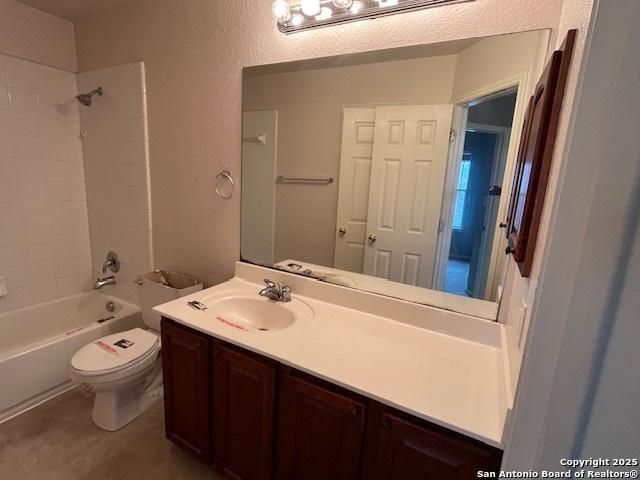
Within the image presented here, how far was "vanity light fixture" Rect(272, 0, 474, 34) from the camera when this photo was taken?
122 centimetres

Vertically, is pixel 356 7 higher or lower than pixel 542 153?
higher

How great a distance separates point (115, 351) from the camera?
1658 millimetres

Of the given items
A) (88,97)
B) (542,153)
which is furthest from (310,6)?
(88,97)

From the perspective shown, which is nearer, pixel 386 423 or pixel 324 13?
pixel 386 423

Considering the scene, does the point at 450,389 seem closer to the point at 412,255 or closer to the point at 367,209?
the point at 412,255

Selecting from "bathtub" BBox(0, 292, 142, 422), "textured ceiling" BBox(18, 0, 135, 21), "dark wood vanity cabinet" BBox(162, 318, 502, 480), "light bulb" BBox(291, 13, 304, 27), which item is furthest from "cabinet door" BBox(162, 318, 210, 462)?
"textured ceiling" BBox(18, 0, 135, 21)

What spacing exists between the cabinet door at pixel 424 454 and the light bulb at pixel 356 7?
1.50m

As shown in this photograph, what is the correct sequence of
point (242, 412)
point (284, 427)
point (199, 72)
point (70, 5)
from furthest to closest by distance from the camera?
1. point (70, 5)
2. point (199, 72)
3. point (242, 412)
4. point (284, 427)

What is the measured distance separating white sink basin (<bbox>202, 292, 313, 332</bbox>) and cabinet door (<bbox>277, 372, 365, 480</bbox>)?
1.33 feet

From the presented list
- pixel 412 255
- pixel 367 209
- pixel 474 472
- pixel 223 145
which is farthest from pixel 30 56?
pixel 474 472

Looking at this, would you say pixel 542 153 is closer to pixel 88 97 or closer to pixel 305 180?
pixel 305 180

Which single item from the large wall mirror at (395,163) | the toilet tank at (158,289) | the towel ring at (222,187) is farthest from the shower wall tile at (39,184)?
the large wall mirror at (395,163)

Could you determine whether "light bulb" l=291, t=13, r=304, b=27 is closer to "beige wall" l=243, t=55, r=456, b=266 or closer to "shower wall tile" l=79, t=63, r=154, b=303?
"beige wall" l=243, t=55, r=456, b=266

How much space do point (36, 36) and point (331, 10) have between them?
2.10m
